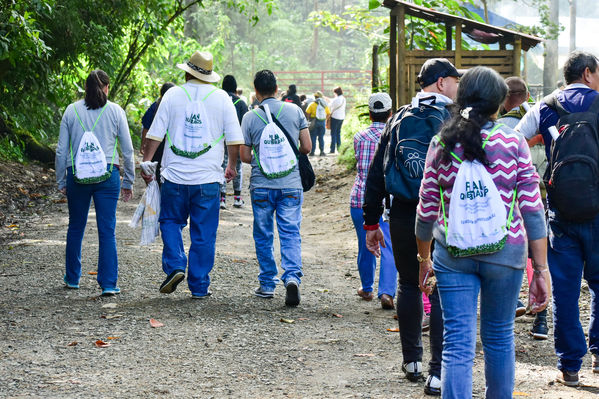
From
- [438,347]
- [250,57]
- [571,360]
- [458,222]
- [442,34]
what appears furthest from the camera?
[250,57]

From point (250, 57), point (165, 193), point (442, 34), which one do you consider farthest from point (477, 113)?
point (250, 57)

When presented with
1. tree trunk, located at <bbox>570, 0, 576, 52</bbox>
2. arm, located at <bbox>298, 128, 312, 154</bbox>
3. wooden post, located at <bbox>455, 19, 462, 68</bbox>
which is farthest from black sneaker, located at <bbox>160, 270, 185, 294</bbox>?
tree trunk, located at <bbox>570, 0, 576, 52</bbox>

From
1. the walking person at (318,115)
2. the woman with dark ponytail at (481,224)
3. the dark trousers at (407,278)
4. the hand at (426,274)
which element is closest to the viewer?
the woman with dark ponytail at (481,224)

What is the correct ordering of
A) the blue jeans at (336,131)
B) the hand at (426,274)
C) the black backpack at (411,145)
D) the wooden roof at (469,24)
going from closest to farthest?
the hand at (426,274)
the black backpack at (411,145)
the wooden roof at (469,24)
the blue jeans at (336,131)

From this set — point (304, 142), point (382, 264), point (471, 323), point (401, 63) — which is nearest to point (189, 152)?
point (304, 142)

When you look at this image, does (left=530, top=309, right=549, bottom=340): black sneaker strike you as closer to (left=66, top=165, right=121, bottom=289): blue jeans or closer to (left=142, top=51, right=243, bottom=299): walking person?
(left=142, top=51, right=243, bottom=299): walking person

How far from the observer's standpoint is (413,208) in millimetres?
5164

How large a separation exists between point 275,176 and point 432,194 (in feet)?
11.5

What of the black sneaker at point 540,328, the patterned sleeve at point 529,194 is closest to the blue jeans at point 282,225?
the black sneaker at point 540,328

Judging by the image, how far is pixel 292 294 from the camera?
24.6 feet

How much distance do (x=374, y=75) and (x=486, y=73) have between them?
50.6 ft

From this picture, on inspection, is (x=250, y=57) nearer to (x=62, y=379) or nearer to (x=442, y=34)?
(x=442, y=34)

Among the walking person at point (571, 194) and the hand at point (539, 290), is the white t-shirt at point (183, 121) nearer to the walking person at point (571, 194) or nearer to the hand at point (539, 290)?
the walking person at point (571, 194)

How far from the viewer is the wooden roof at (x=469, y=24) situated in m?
12.5
